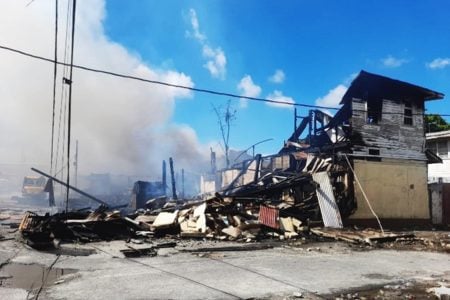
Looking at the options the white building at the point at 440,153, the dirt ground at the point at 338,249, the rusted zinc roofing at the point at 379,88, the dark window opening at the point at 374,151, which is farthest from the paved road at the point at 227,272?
the white building at the point at 440,153

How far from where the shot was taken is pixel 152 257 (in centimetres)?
1012

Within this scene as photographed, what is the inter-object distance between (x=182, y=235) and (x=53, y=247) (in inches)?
166

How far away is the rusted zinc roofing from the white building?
23.8 ft

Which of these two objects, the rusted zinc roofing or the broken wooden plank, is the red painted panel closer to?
the rusted zinc roofing

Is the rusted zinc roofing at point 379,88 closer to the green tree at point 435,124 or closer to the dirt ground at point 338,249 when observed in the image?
the dirt ground at point 338,249

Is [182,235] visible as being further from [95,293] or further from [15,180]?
[15,180]

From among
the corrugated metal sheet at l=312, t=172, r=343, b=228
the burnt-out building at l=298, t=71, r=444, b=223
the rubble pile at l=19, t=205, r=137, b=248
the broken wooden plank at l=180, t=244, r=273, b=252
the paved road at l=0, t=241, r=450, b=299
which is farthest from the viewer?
the burnt-out building at l=298, t=71, r=444, b=223

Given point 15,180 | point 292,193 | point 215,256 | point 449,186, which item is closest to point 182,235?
point 215,256

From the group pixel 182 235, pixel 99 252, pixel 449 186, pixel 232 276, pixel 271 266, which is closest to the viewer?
pixel 232 276

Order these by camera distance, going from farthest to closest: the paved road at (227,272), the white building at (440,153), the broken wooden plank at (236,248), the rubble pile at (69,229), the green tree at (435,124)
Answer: the green tree at (435,124)
the white building at (440,153)
the rubble pile at (69,229)
the broken wooden plank at (236,248)
the paved road at (227,272)

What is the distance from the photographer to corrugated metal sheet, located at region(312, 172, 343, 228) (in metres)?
17.1

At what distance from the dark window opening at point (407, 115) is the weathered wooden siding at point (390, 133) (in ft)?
0.73

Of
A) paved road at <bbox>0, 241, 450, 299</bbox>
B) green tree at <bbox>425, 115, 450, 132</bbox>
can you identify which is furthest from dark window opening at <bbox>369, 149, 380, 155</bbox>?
green tree at <bbox>425, 115, 450, 132</bbox>

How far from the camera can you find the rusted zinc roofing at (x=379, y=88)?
20.0m
